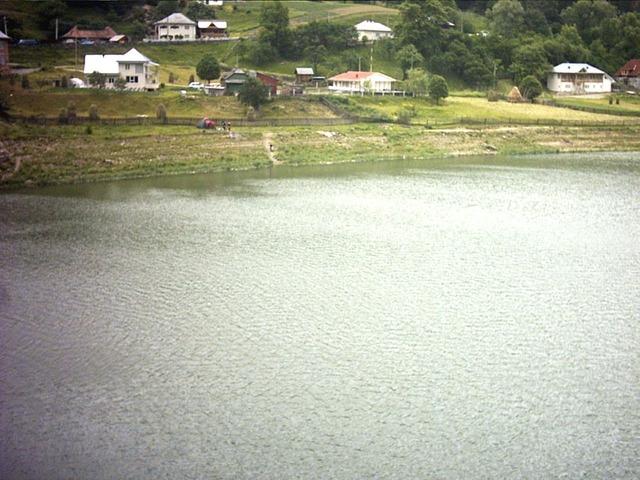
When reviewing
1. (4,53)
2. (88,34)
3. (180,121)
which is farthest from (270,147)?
(88,34)

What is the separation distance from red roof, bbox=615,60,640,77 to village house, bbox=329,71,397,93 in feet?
130

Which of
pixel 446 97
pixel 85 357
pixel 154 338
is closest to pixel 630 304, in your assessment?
pixel 154 338

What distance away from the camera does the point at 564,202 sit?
45938 mm

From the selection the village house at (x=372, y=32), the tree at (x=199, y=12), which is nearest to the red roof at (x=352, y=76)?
the village house at (x=372, y=32)

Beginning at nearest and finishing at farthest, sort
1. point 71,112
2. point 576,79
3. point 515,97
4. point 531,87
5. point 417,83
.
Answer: point 71,112
point 417,83
point 515,97
point 531,87
point 576,79

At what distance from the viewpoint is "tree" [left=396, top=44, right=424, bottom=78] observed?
9350 cm

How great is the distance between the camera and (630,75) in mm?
108875

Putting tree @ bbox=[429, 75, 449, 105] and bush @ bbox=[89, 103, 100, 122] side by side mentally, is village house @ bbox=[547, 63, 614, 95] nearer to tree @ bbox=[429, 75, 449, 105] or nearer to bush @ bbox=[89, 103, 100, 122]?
tree @ bbox=[429, 75, 449, 105]

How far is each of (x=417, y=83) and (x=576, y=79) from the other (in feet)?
94.8

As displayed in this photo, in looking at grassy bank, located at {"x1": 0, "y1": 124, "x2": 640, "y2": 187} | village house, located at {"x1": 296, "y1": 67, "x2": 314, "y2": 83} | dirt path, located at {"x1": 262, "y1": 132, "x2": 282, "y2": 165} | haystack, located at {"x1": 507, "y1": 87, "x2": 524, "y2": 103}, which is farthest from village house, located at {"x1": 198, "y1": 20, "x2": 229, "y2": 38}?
dirt path, located at {"x1": 262, "y1": 132, "x2": 282, "y2": 165}

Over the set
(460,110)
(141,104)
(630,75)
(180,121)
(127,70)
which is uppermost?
(630,75)

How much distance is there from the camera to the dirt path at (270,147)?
60.0 metres

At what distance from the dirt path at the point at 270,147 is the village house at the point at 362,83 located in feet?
76.0

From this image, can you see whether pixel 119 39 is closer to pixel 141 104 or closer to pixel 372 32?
pixel 372 32
